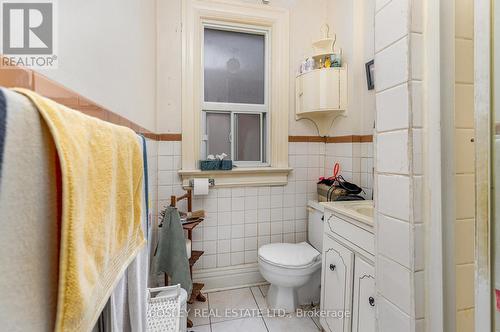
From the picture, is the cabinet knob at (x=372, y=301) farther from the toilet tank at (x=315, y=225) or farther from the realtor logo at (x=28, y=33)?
the realtor logo at (x=28, y=33)

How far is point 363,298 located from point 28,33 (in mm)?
1538

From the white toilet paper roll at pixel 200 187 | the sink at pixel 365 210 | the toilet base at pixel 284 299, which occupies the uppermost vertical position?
the white toilet paper roll at pixel 200 187

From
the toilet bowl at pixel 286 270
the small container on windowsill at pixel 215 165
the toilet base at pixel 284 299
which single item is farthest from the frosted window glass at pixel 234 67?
the toilet base at pixel 284 299

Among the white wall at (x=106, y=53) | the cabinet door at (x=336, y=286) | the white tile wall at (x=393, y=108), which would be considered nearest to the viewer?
the white wall at (x=106, y=53)

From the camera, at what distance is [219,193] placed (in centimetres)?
197

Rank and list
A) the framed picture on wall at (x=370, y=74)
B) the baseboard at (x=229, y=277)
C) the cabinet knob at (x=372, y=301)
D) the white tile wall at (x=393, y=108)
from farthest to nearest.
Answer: the baseboard at (x=229, y=277), the framed picture on wall at (x=370, y=74), the cabinet knob at (x=372, y=301), the white tile wall at (x=393, y=108)

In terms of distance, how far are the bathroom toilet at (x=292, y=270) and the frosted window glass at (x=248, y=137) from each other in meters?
0.69

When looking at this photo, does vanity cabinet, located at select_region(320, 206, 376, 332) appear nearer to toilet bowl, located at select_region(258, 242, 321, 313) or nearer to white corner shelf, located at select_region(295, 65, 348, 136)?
toilet bowl, located at select_region(258, 242, 321, 313)

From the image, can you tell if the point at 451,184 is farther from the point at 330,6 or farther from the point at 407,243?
the point at 330,6

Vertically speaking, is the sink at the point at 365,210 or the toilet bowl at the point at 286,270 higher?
the sink at the point at 365,210

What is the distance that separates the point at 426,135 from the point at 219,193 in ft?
4.98

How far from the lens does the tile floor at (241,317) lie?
5.15 feet

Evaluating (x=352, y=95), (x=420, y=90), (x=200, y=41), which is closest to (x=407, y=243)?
(x=420, y=90)

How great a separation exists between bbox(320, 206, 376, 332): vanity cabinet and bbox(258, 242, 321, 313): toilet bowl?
13 cm
